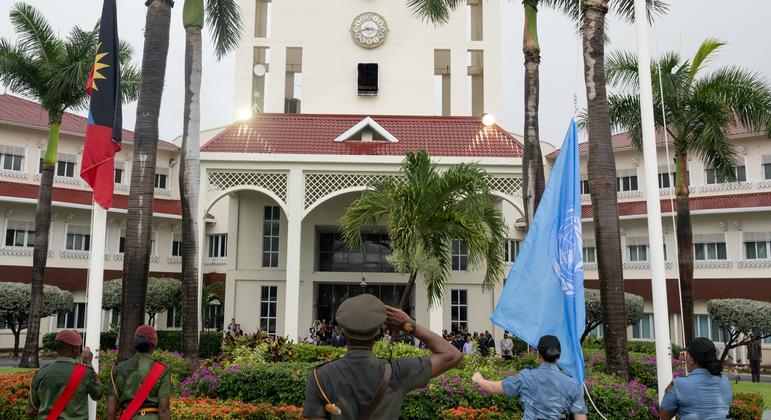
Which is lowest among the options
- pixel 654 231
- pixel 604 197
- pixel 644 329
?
pixel 644 329

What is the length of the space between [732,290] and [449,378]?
2072 cm

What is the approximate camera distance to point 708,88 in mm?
17312

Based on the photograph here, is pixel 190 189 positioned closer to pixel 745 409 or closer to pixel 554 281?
pixel 554 281

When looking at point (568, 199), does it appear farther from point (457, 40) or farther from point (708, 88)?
point (457, 40)

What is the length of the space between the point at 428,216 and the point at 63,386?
846cm

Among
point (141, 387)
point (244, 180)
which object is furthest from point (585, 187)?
point (141, 387)

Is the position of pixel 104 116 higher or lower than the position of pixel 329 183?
lower

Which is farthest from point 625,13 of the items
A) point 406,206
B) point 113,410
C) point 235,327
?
point 235,327

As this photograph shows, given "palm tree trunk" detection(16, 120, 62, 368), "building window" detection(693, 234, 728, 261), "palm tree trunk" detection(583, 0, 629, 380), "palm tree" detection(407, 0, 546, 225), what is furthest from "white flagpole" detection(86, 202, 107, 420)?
"building window" detection(693, 234, 728, 261)

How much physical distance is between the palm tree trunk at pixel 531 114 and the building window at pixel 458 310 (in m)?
10.3

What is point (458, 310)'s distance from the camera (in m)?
24.8

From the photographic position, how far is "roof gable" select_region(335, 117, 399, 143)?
67.4 feet

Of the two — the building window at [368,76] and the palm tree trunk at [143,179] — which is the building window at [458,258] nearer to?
the building window at [368,76]

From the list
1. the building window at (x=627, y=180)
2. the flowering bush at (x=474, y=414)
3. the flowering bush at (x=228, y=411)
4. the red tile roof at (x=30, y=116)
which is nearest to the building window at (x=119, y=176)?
the red tile roof at (x=30, y=116)
